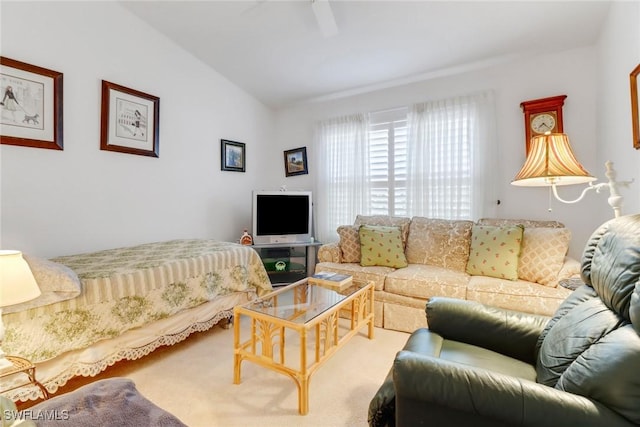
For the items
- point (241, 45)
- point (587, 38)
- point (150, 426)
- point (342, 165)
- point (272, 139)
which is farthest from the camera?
point (272, 139)

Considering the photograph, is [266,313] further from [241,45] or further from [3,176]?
[241,45]

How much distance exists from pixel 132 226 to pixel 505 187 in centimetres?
366

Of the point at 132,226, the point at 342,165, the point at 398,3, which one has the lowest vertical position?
the point at 132,226

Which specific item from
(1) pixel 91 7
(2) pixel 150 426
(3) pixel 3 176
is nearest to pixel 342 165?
(1) pixel 91 7

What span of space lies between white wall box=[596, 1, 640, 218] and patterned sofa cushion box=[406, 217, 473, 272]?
3.56 ft

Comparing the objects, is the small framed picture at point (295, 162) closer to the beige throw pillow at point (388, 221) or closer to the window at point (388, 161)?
the window at point (388, 161)

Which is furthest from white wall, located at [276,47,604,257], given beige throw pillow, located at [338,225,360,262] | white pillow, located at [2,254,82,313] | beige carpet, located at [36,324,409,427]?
white pillow, located at [2,254,82,313]

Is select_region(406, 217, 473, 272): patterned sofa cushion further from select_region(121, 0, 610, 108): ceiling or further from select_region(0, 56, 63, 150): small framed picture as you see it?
select_region(0, 56, 63, 150): small framed picture

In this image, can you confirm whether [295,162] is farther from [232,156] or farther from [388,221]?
[388,221]

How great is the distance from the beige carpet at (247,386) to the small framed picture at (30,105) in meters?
1.78

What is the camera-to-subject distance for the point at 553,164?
1617 mm

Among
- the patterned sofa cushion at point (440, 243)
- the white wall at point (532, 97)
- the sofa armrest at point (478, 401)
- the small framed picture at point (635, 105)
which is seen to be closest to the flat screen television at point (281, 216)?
the patterned sofa cushion at point (440, 243)

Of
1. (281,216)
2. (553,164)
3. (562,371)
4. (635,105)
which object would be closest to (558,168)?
(553,164)

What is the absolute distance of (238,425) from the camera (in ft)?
4.95
